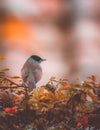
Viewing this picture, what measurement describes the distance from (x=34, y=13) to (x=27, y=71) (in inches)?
352

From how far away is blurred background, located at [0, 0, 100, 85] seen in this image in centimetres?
1202

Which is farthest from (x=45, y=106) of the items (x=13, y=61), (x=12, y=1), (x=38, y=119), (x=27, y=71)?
(x=12, y=1)

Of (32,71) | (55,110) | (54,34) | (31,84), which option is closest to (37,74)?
(32,71)

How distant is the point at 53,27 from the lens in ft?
42.9

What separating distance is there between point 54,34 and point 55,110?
36.9 feet

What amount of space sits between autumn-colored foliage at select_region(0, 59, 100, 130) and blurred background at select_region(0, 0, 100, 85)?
9.54 meters

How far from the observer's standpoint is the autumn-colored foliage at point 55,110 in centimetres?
183

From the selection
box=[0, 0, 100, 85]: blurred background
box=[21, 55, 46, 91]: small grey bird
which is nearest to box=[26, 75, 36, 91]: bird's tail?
box=[21, 55, 46, 91]: small grey bird

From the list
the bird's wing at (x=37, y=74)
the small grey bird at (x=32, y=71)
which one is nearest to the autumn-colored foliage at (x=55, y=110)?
the small grey bird at (x=32, y=71)

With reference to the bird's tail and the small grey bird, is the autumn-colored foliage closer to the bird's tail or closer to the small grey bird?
the bird's tail

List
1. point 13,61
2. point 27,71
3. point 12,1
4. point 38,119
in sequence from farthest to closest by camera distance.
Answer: point 12,1, point 13,61, point 27,71, point 38,119

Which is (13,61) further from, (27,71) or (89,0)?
(27,71)

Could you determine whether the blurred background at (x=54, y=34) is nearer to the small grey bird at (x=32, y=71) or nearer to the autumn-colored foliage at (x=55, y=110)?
the small grey bird at (x=32, y=71)

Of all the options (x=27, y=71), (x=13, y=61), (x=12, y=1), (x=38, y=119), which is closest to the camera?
(x=38, y=119)
